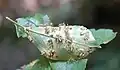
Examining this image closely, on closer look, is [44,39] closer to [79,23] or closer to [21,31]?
[21,31]

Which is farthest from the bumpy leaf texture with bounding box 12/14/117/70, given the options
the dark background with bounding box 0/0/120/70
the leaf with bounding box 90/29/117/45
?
the dark background with bounding box 0/0/120/70

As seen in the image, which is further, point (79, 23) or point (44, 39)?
point (79, 23)

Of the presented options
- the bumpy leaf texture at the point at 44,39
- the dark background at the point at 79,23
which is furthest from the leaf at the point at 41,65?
the dark background at the point at 79,23

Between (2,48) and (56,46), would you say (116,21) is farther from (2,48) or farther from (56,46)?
(56,46)

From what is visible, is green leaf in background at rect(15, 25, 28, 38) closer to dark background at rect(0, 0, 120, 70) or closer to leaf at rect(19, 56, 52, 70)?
leaf at rect(19, 56, 52, 70)

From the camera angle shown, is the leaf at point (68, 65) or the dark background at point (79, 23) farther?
the dark background at point (79, 23)

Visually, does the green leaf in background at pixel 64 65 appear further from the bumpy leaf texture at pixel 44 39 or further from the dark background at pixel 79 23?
the dark background at pixel 79 23

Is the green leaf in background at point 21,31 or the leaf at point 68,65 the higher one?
the green leaf in background at point 21,31

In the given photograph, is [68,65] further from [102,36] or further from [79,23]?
[79,23]

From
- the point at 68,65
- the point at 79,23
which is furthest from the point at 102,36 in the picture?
the point at 79,23

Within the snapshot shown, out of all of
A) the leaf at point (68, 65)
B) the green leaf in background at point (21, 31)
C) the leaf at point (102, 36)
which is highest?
the green leaf in background at point (21, 31)
